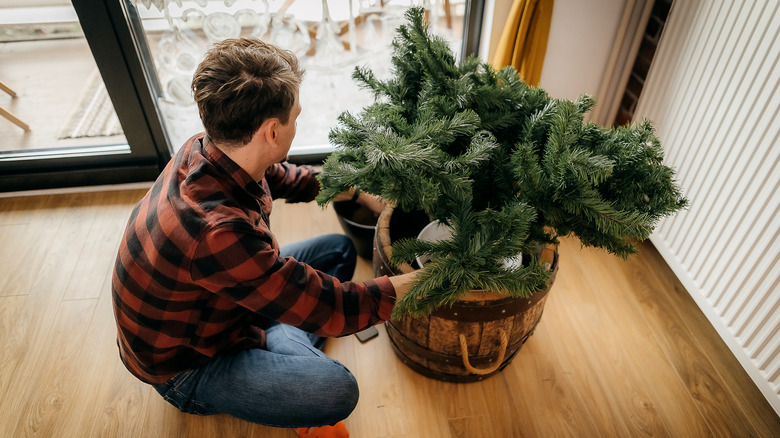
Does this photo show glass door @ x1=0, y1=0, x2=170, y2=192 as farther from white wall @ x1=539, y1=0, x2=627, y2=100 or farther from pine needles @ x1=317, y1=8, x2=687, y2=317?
white wall @ x1=539, y1=0, x2=627, y2=100

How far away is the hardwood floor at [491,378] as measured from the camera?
4.60 ft

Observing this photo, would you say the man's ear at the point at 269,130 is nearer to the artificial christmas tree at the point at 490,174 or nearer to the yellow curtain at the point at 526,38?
the artificial christmas tree at the point at 490,174

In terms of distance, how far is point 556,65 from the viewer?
190 centimetres

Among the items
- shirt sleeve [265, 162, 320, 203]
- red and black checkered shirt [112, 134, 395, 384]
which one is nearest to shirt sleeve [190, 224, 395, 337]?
red and black checkered shirt [112, 134, 395, 384]

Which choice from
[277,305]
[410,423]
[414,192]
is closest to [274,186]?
[277,305]

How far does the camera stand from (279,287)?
99 centimetres

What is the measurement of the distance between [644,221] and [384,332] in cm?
92

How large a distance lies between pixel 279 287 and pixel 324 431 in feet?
1.73

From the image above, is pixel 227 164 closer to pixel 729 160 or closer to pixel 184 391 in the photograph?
pixel 184 391

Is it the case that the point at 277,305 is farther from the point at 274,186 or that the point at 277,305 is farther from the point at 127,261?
the point at 274,186

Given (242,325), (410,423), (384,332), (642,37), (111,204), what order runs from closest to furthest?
(242,325) < (410,423) < (384,332) < (642,37) < (111,204)

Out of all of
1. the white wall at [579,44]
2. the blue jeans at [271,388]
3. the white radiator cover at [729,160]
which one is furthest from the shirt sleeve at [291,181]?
the white radiator cover at [729,160]

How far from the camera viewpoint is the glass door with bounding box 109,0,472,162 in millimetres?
1749

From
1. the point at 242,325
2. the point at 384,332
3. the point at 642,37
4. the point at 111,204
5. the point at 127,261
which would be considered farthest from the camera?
the point at 111,204
